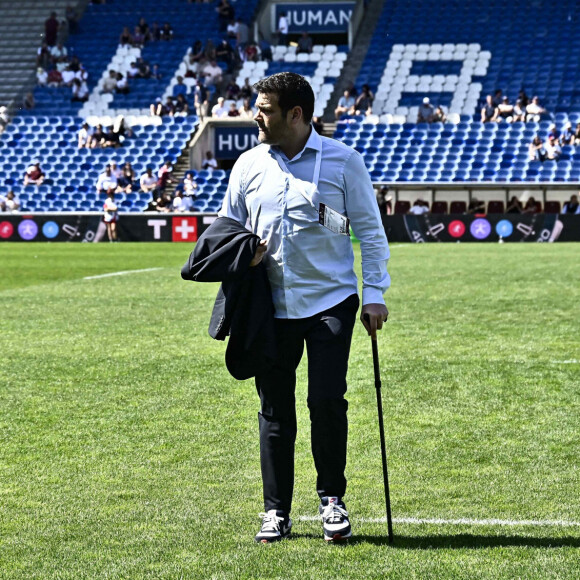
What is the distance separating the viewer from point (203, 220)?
3488 centimetres

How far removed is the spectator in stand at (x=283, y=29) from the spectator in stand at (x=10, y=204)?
1418 centimetres

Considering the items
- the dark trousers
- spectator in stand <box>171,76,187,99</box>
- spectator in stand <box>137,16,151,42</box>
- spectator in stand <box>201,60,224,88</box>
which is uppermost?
spectator in stand <box>137,16,151,42</box>

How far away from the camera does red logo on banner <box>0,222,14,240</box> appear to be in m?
36.4

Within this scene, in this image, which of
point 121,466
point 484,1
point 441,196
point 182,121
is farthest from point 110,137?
point 121,466

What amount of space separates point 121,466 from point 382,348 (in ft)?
17.4

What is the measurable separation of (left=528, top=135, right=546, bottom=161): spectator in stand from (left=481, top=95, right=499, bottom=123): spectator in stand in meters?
2.44

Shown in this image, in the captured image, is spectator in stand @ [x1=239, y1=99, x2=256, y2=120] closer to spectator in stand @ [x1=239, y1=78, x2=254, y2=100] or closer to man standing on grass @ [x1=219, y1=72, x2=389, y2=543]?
spectator in stand @ [x1=239, y1=78, x2=254, y2=100]

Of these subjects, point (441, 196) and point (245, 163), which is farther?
point (441, 196)

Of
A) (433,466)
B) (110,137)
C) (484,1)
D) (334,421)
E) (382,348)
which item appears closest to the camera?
(334,421)

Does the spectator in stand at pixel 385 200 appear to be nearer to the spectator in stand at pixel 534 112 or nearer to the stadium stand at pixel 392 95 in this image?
the stadium stand at pixel 392 95

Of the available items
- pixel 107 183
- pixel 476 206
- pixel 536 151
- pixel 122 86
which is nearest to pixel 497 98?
pixel 536 151

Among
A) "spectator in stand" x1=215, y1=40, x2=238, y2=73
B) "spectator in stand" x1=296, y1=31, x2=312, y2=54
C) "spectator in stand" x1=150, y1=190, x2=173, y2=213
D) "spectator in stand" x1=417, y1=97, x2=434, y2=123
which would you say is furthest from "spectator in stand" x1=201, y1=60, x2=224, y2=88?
"spectator in stand" x1=417, y1=97, x2=434, y2=123

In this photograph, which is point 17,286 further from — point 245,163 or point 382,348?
point 245,163

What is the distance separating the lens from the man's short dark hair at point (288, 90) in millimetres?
4887
